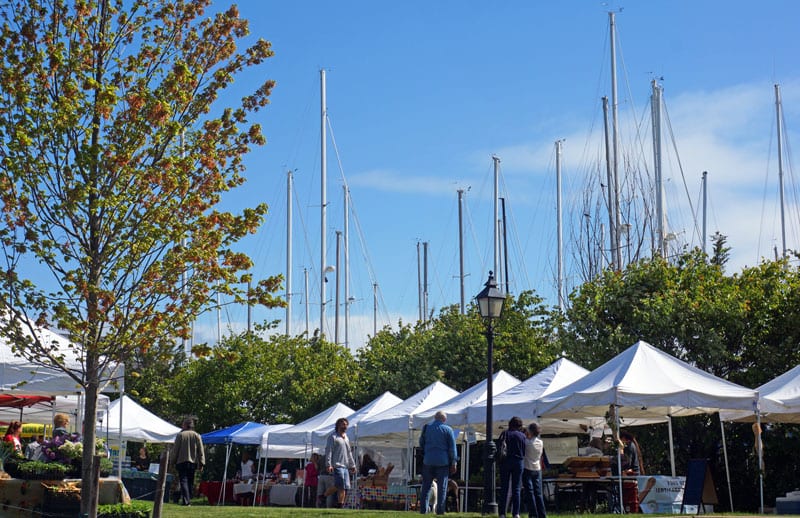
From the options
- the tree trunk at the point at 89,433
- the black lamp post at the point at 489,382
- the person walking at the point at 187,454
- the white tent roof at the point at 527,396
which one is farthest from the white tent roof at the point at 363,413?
the tree trunk at the point at 89,433

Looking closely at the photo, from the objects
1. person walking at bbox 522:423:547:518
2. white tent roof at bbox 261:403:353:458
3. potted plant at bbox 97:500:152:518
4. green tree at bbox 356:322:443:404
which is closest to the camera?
potted plant at bbox 97:500:152:518

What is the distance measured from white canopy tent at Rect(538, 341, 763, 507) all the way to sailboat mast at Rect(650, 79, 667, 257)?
53.4ft

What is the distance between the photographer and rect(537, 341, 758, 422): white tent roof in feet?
55.7

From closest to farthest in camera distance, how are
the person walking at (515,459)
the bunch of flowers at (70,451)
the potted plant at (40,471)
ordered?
the potted plant at (40,471), the bunch of flowers at (70,451), the person walking at (515,459)

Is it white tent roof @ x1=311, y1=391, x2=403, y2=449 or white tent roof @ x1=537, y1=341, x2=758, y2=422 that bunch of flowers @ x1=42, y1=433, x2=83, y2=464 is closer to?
white tent roof @ x1=537, y1=341, x2=758, y2=422

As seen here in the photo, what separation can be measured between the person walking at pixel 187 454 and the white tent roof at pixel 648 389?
7328 millimetres

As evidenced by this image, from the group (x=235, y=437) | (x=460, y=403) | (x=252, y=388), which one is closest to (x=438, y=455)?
(x=460, y=403)

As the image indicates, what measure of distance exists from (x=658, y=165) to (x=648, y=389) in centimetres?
2234

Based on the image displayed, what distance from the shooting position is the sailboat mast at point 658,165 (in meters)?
36.6

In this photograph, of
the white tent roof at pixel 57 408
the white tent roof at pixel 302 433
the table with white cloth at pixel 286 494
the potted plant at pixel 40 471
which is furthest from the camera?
the table with white cloth at pixel 286 494

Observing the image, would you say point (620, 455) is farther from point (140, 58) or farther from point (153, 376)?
point (153, 376)

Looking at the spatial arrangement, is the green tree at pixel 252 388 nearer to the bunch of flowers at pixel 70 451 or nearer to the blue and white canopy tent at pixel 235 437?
the blue and white canopy tent at pixel 235 437

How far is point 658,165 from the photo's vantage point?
38031 millimetres

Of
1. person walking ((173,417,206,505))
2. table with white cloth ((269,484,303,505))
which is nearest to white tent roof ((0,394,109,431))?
person walking ((173,417,206,505))
